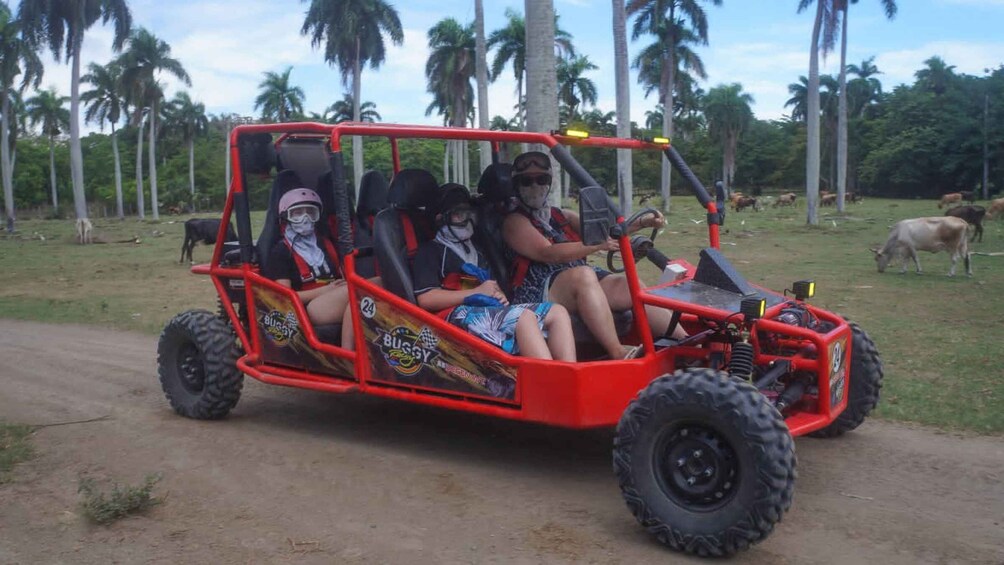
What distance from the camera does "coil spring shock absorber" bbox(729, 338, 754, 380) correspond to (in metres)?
4.84

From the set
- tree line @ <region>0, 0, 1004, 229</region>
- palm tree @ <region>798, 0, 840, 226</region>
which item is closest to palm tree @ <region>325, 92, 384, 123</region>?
tree line @ <region>0, 0, 1004, 229</region>

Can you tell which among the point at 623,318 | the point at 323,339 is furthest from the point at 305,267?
the point at 623,318

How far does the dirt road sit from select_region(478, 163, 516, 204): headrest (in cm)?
173

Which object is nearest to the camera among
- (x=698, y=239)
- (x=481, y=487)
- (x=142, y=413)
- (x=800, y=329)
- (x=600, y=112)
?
(x=800, y=329)

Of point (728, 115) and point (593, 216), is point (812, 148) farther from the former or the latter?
point (728, 115)

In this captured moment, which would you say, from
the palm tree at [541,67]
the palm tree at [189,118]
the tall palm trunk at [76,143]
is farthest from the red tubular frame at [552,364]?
the palm tree at [189,118]

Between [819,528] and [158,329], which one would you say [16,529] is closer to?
[819,528]

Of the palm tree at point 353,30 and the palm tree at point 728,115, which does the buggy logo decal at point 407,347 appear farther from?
the palm tree at point 728,115

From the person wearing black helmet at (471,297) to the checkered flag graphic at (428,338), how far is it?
158mm

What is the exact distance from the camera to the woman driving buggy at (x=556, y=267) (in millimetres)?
5473

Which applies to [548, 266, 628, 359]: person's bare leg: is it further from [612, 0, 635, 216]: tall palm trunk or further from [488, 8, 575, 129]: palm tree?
[488, 8, 575, 129]: palm tree

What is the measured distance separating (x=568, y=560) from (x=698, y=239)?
22.2 m

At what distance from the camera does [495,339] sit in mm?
5473

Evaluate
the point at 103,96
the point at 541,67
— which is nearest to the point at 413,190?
the point at 541,67
